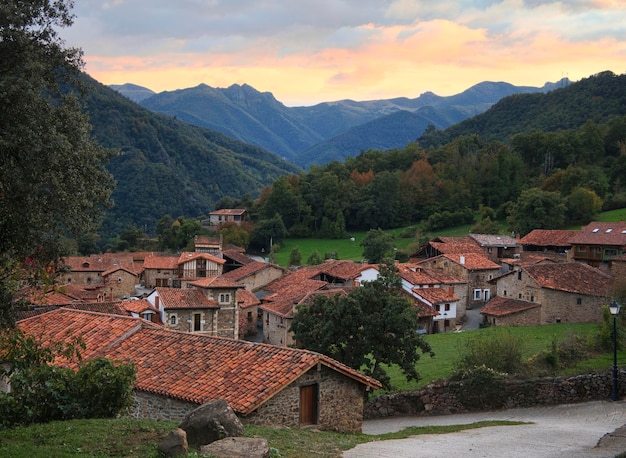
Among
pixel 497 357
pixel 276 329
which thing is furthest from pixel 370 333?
pixel 276 329

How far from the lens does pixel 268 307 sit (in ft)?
151

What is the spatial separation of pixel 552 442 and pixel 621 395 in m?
8.93

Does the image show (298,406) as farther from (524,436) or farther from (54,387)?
(524,436)

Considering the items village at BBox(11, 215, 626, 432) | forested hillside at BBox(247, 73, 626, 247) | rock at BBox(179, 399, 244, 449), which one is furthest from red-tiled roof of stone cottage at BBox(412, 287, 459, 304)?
rock at BBox(179, 399, 244, 449)

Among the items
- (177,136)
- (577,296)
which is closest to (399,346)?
(577,296)

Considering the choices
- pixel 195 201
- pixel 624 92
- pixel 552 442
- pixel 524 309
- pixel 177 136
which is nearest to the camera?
pixel 552 442

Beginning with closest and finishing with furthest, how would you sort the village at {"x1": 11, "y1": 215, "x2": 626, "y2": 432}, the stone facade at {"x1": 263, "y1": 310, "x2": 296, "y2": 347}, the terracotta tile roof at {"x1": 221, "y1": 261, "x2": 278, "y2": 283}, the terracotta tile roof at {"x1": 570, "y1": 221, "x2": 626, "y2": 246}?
the village at {"x1": 11, "y1": 215, "x2": 626, "y2": 432} < the stone facade at {"x1": 263, "y1": 310, "x2": 296, "y2": 347} < the terracotta tile roof at {"x1": 570, "y1": 221, "x2": 626, "y2": 246} < the terracotta tile roof at {"x1": 221, "y1": 261, "x2": 278, "y2": 283}

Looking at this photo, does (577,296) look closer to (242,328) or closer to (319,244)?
(242,328)

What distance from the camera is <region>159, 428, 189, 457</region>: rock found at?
10070 millimetres

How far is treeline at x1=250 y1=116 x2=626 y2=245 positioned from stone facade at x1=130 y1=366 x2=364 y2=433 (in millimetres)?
75734

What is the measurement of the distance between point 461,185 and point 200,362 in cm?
9002

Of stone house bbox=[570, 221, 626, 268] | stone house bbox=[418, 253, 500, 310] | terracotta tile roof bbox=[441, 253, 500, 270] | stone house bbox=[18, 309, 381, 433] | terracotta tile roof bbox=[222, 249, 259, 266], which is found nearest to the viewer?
stone house bbox=[18, 309, 381, 433]

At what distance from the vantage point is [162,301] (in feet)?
131

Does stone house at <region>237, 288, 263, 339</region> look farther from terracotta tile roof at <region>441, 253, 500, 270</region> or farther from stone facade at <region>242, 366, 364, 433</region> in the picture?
stone facade at <region>242, 366, 364, 433</region>
